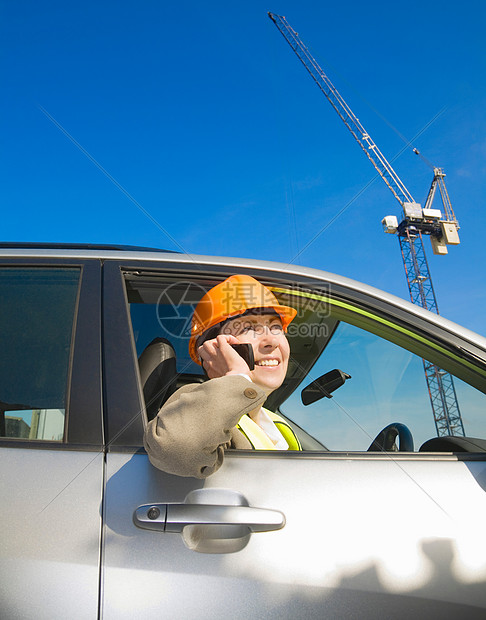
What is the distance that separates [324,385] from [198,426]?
120 cm

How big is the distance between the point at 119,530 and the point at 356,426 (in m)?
0.97

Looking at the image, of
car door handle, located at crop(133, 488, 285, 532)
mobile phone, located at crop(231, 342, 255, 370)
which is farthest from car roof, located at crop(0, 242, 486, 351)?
car door handle, located at crop(133, 488, 285, 532)

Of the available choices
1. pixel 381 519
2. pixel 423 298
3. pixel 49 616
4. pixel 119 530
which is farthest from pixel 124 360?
pixel 423 298

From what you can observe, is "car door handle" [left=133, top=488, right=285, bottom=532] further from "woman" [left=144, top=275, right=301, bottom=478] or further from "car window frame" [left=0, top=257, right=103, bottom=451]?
"car window frame" [left=0, top=257, right=103, bottom=451]

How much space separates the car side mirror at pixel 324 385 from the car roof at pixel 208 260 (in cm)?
54

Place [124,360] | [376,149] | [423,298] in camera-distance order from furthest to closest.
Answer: [376,149], [423,298], [124,360]

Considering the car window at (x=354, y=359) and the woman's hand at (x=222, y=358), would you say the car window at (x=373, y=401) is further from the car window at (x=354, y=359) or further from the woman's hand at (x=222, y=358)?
the woman's hand at (x=222, y=358)

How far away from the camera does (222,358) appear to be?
1451 mm

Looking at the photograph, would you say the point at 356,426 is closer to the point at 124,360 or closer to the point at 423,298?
the point at 124,360

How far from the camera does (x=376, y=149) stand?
2196 inches

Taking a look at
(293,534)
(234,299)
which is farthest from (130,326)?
(293,534)

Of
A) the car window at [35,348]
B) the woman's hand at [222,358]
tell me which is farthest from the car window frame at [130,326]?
the woman's hand at [222,358]

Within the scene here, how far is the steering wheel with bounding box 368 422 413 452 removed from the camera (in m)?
1.70

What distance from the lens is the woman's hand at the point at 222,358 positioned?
141 cm
